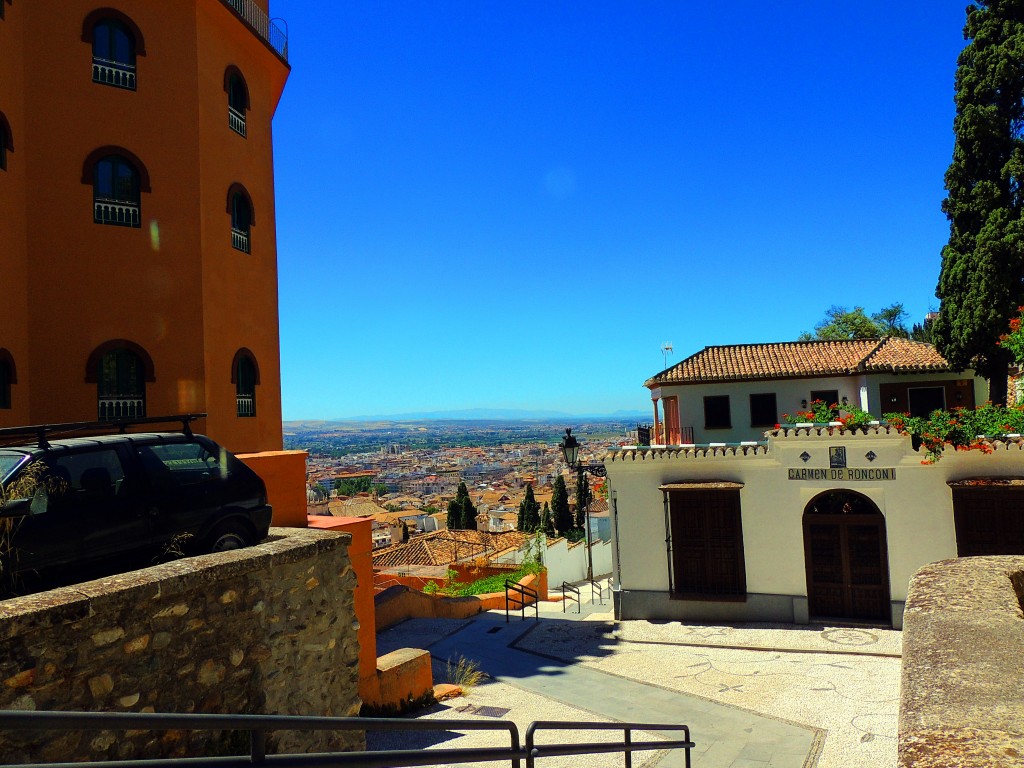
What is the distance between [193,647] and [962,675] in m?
5.15

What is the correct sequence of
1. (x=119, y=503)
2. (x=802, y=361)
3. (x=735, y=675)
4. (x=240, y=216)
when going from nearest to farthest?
(x=119, y=503), (x=735, y=675), (x=240, y=216), (x=802, y=361)

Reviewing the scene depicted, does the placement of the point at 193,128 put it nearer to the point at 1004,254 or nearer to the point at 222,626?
the point at 222,626

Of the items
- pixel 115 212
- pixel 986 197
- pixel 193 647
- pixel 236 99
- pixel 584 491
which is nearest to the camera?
pixel 193 647

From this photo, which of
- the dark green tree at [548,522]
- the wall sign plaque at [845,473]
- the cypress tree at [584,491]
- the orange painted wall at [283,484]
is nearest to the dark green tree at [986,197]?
the wall sign plaque at [845,473]

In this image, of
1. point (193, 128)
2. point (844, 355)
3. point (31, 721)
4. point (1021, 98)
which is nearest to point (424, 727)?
point (31, 721)

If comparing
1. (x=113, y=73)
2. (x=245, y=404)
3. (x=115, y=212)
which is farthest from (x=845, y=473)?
(x=113, y=73)

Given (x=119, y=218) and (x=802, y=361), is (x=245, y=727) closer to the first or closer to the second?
(x=119, y=218)

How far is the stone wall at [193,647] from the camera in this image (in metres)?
4.30

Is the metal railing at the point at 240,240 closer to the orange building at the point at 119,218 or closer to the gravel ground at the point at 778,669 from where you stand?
the orange building at the point at 119,218

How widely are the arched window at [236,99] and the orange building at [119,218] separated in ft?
0.48

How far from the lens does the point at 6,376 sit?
10.3m

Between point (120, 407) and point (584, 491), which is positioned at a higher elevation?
point (120, 407)

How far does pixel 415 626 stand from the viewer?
17.6 metres

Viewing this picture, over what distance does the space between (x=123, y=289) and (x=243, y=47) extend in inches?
226
